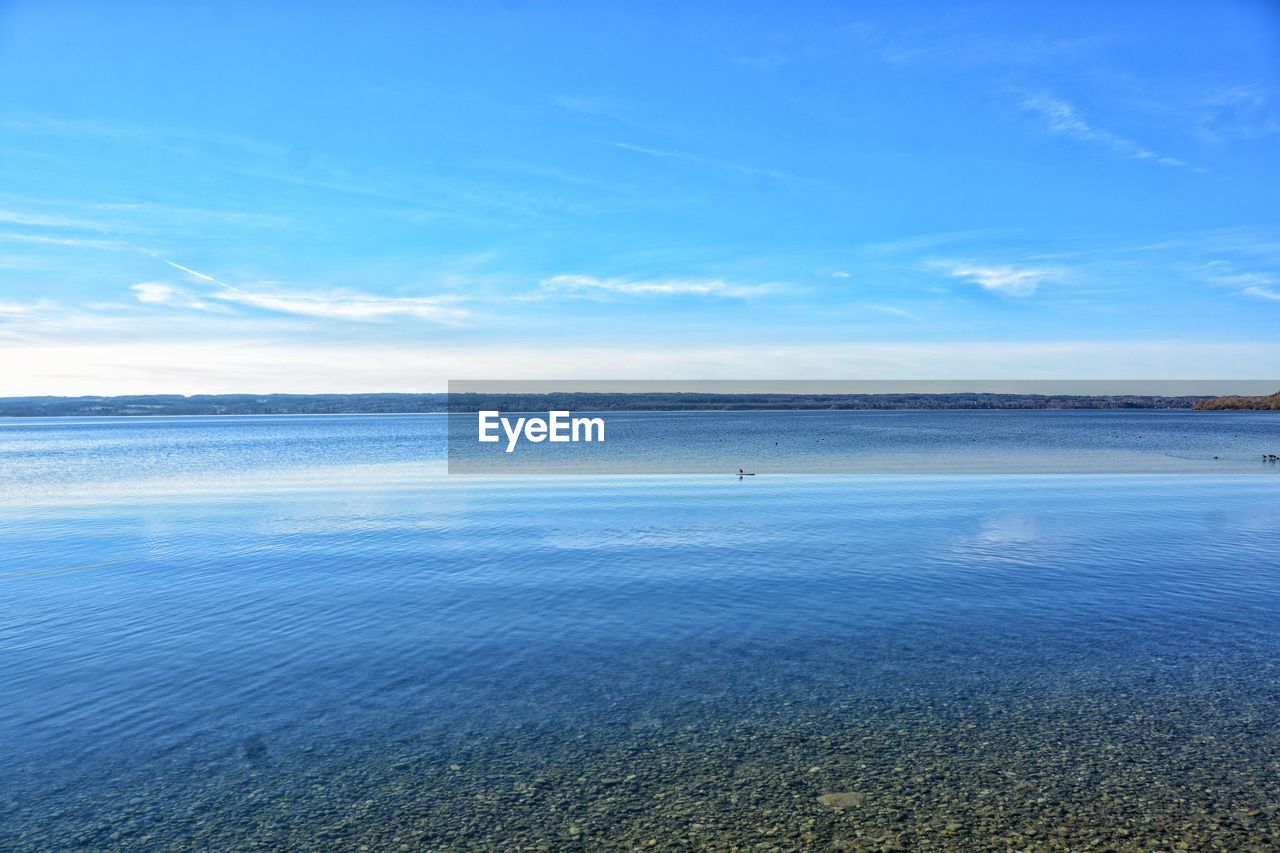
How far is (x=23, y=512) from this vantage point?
30.4m

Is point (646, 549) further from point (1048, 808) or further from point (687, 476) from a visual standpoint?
point (687, 476)

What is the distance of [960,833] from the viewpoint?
7.09 metres

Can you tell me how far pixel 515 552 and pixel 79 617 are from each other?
9.58 meters

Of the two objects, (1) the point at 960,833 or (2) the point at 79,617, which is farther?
(2) the point at 79,617

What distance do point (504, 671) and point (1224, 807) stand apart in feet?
28.8

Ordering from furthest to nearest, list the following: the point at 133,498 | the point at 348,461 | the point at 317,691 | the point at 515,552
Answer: the point at 348,461 → the point at 133,498 → the point at 515,552 → the point at 317,691

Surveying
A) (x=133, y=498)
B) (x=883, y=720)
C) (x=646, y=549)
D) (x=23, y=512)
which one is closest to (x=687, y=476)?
(x=646, y=549)

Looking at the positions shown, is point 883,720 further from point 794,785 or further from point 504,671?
point 504,671

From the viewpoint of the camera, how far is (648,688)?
1070 cm

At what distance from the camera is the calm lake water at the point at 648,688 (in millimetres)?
7480

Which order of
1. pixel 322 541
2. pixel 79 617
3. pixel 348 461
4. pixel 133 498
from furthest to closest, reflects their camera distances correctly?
pixel 348 461 < pixel 133 498 < pixel 322 541 < pixel 79 617

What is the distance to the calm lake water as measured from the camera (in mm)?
7480

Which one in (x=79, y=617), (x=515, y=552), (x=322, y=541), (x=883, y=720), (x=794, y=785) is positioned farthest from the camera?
(x=322, y=541)

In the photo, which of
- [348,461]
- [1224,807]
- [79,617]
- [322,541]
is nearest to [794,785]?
[1224,807]
